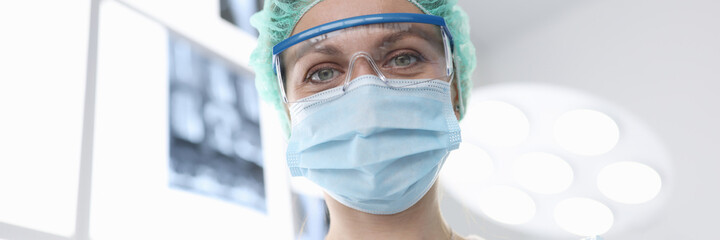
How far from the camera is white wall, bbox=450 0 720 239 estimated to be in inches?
114

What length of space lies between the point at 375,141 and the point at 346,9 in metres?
0.28

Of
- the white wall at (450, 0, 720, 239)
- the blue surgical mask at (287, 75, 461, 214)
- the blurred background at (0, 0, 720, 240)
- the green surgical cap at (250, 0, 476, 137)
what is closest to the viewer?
the blue surgical mask at (287, 75, 461, 214)

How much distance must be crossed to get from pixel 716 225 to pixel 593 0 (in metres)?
1.56

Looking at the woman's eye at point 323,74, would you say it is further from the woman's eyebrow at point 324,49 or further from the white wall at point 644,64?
the white wall at point 644,64

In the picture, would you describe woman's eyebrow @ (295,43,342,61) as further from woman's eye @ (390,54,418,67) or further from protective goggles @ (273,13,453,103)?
woman's eye @ (390,54,418,67)

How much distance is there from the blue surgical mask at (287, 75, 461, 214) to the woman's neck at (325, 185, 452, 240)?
0.04 metres

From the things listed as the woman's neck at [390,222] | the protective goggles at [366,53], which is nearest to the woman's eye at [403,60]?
the protective goggles at [366,53]

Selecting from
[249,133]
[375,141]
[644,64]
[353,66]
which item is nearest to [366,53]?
[353,66]

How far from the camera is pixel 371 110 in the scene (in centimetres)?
108

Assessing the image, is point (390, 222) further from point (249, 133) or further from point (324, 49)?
point (249, 133)

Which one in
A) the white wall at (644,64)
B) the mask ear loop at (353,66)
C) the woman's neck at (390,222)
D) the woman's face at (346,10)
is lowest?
the woman's neck at (390,222)

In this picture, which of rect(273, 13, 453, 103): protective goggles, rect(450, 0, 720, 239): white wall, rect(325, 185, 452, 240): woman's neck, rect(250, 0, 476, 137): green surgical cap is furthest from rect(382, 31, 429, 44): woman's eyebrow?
rect(450, 0, 720, 239): white wall

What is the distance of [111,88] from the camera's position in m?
1.96

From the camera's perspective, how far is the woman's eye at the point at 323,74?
45.6 inches
